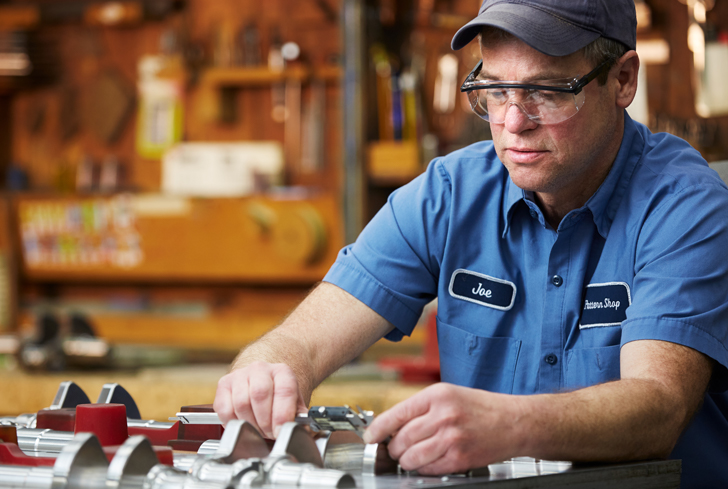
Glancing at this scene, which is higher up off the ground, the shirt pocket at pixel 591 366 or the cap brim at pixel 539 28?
the cap brim at pixel 539 28

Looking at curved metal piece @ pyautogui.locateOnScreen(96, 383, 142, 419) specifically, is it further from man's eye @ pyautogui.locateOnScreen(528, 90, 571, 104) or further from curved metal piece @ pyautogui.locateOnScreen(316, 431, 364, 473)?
man's eye @ pyautogui.locateOnScreen(528, 90, 571, 104)

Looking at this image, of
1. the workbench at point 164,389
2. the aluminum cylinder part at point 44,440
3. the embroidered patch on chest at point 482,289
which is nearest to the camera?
the aluminum cylinder part at point 44,440

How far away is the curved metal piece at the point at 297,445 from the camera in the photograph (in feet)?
2.71

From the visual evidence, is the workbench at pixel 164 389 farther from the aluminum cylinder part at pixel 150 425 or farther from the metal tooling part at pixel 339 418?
the metal tooling part at pixel 339 418

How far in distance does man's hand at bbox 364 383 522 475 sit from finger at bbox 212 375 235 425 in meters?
0.26

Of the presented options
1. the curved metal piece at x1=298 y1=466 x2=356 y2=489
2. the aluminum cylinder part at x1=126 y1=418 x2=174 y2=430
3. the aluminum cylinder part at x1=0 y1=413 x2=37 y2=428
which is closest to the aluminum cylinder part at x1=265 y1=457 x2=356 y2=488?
the curved metal piece at x1=298 y1=466 x2=356 y2=489

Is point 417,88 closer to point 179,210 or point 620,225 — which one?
point 179,210

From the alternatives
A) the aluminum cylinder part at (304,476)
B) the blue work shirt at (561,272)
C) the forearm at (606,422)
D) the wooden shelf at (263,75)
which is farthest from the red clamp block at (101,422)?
the wooden shelf at (263,75)

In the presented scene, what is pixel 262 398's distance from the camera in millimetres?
1081

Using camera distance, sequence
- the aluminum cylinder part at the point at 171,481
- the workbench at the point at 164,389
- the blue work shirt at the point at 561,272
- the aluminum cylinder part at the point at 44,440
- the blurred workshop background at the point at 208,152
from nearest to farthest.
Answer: the aluminum cylinder part at the point at 171,481 → the aluminum cylinder part at the point at 44,440 → the blue work shirt at the point at 561,272 → the workbench at the point at 164,389 → the blurred workshop background at the point at 208,152

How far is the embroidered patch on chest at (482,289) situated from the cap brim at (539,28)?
1.27 feet

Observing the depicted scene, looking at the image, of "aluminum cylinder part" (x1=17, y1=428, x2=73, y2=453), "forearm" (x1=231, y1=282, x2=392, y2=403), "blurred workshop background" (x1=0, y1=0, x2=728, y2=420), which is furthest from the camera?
"blurred workshop background" (x1=0, y1=0, x2=728, y2=420)

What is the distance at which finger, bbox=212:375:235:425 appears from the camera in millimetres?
1102

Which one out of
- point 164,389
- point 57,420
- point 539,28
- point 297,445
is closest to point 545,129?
point 539,28
